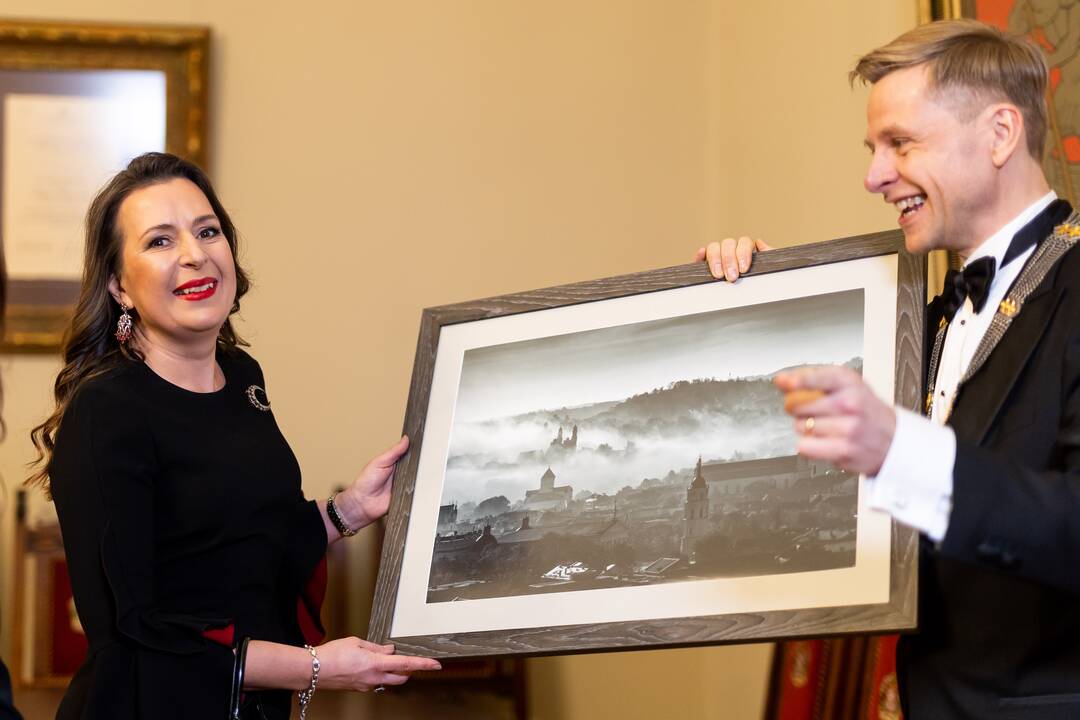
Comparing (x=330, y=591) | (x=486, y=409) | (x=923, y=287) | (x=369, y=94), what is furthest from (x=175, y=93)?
(x=923, y=287)

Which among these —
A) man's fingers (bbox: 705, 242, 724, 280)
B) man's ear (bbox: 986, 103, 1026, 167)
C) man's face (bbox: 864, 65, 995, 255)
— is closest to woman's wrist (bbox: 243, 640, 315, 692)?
man's fingers (bbox: 705, 242, 724, 280)

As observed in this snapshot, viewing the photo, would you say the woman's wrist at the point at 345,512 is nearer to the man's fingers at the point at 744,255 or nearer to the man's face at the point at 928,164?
the man's fingers at the point at 744,255

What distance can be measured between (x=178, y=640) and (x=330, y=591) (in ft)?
7.12

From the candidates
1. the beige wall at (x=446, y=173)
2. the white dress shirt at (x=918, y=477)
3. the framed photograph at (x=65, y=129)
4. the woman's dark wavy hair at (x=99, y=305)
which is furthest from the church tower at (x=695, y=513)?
the framed photograph at (x=65, y=129)

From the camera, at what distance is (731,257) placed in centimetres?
230

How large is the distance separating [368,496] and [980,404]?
52.6 inches

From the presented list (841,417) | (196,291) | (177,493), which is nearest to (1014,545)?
(841,417)

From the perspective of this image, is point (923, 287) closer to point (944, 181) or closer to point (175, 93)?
point (944, 181)

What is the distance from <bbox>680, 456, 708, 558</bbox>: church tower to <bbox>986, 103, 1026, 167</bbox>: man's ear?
2.42 ft

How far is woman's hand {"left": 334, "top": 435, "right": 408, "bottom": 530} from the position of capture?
8.46ft

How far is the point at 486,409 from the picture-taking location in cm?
247

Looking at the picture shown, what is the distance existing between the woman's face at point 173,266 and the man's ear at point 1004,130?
1442mm

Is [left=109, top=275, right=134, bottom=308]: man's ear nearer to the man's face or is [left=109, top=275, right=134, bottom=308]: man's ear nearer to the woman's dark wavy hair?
the woman's dark wavy hair

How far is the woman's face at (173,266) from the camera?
91.5 inches
